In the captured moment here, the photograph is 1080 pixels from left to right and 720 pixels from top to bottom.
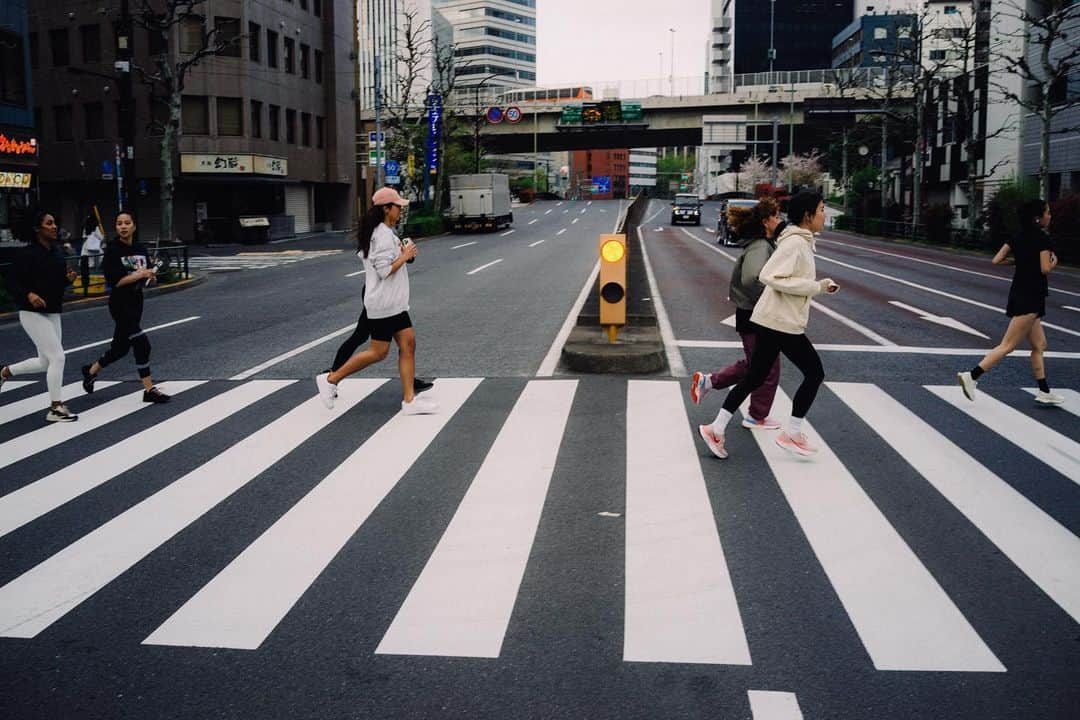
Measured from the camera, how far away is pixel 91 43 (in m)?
47.8

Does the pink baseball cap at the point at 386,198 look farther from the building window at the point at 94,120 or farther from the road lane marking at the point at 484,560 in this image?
the building window at the point at 94,120

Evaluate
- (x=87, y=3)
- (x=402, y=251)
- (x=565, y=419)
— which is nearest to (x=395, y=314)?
(x=402, y=251)

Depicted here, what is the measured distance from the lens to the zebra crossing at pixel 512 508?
4090 millimetres

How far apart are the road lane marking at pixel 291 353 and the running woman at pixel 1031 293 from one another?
7156mm

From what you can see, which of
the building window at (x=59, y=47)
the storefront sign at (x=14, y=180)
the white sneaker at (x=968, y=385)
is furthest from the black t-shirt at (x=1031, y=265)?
the building window at (x=59, y=47)

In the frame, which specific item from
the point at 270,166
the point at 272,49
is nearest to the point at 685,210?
the point at 270,166

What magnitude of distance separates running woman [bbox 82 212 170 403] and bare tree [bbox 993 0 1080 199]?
30814 mm

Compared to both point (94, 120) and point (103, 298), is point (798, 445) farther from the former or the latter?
point (94, 120)

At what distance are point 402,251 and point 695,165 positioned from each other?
628ft

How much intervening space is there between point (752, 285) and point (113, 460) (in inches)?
189

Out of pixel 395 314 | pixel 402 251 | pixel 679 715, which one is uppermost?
pixel 402 251

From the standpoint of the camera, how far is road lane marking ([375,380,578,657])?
13.0ft

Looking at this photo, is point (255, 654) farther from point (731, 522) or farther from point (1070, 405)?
point (1070, 405)

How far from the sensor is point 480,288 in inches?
778
